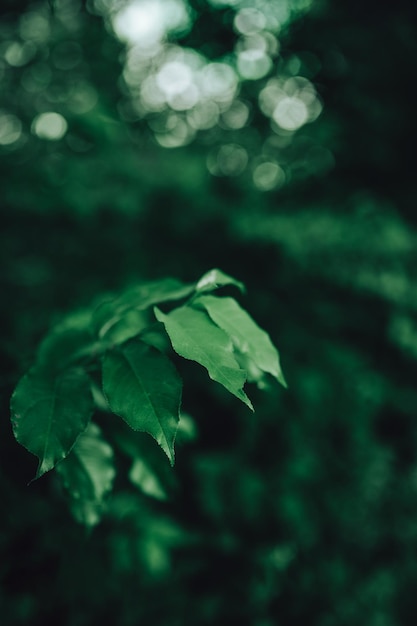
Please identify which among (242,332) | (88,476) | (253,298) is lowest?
(253,298)

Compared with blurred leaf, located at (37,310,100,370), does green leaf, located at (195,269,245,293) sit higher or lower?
higher

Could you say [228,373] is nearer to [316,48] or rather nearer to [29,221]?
[29,221]

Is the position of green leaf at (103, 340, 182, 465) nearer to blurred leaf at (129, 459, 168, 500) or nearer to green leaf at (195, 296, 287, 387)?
green leaf at (195, 296, 287, 387)

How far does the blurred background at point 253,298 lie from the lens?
→ 1.62 meters

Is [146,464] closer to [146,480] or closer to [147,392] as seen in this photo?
[146,480]

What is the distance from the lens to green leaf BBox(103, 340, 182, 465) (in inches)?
25.1

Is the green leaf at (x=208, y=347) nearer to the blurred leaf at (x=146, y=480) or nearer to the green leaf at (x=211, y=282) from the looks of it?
the green leaf at (x=211, y=282)

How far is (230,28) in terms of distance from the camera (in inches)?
167

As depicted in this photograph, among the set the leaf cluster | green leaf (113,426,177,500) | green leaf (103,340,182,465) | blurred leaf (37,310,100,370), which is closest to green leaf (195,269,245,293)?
the leaf cluster

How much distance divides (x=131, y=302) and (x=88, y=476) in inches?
15.2

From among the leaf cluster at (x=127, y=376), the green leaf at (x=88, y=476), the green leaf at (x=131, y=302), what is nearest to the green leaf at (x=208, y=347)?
the leaf cluster at (x=127, y=376)

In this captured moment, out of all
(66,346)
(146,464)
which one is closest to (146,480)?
(146,464)

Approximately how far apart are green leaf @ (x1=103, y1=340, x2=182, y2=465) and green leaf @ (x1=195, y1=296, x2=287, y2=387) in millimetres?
120

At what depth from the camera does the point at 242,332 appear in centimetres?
76
